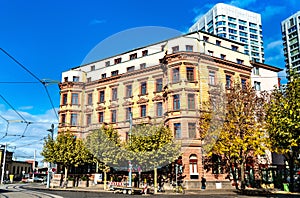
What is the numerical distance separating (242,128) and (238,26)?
342 ft

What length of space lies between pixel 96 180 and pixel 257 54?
10324cm

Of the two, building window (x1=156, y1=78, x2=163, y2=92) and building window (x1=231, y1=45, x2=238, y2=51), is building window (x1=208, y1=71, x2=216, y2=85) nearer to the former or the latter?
building window (x1=231, y1=45, x2=238, y2=51)


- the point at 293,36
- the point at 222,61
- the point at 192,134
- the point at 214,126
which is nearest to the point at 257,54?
the point at 293,36

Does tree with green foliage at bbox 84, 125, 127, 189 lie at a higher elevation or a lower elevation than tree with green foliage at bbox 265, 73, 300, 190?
lower

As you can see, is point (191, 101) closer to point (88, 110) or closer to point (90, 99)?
point (88, 110)

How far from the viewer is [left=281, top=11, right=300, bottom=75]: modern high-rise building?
116688 millimetres

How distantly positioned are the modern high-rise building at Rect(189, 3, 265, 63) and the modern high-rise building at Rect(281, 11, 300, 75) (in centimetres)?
1043

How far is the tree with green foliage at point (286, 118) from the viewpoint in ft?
84.0

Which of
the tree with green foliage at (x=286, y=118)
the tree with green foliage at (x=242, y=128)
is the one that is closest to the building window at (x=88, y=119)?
the tree with green foliage at (x=286, y=118)

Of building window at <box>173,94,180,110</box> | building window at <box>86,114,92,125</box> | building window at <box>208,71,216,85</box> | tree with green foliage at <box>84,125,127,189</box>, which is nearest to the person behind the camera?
building window at <box>86,114,92,125</box>

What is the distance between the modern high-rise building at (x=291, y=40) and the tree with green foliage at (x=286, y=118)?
303ft

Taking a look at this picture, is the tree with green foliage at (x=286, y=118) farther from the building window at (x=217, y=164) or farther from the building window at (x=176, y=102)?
the building window at (x=176, y=102)

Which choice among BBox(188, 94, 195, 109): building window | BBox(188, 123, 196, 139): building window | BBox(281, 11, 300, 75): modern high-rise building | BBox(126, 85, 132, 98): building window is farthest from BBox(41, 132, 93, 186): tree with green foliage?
BBox(281, 11, 300, 75): modern high-rise building

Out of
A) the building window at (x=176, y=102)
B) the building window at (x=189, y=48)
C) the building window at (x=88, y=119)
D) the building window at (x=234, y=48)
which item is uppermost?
the building window at (x=234, y=48)
